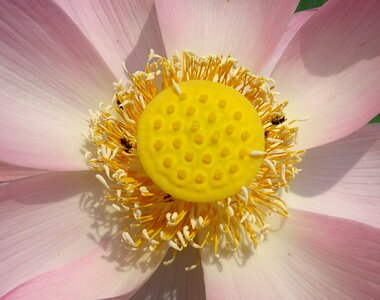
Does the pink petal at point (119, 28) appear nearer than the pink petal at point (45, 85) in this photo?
No

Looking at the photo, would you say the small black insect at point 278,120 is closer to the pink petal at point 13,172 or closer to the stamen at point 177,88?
the stamen at point 177,88

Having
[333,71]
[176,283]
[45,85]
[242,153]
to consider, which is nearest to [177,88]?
[242,153]

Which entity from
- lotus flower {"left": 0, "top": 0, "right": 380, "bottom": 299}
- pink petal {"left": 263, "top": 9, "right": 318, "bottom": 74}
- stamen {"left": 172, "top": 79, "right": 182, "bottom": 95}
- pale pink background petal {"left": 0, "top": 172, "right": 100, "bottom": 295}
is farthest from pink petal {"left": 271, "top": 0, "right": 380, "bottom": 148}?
pale pink background petal {"left": 0, "top": 172, "right": 100, "bottom": 295}

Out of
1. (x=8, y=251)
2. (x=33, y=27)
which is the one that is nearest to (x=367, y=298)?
(x=8, y=251)

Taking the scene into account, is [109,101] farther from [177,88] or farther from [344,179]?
[344,179]

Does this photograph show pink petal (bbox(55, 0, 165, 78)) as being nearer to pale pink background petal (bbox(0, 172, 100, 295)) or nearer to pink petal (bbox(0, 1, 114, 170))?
pink petal (bbox(0, 1, 114, 170))

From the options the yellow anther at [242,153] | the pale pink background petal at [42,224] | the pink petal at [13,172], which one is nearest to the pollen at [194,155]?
the yellow anther at [242,153]

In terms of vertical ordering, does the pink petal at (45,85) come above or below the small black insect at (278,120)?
above

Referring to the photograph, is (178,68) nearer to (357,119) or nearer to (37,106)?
(37,106)
